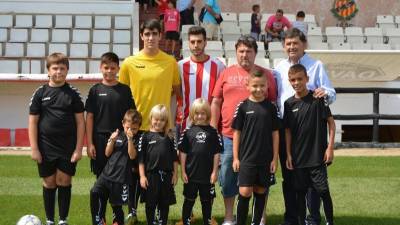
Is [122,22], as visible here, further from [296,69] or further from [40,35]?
[296,69]

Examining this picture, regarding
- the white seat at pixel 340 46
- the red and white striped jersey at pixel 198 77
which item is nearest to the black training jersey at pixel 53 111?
the red and white striped jersey at pixel 198 77

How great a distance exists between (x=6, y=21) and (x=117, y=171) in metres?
13.9

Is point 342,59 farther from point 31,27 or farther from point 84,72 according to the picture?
point 31,27

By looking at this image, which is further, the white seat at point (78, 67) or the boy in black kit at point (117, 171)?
the white seat at point (78, 67)

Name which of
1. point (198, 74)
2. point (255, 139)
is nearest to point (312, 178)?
point (255, 139)

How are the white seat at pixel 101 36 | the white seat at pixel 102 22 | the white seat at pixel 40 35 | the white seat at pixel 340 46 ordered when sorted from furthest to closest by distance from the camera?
1. the white seat at pixel 340 46
2. the white seat at pixel 102 22
3. the white seat at pixel 101 36
4. the white seat at pixel 40 35

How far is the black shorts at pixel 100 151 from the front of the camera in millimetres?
7656

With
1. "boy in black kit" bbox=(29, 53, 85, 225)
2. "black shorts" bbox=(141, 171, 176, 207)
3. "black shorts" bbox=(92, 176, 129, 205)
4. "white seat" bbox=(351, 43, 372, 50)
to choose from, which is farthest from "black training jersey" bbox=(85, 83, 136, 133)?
"white seat" bbox=(351, 43, 372, 50)

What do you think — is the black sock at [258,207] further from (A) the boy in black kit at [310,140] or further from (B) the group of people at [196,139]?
(A) the boy in black kit at [310,140]

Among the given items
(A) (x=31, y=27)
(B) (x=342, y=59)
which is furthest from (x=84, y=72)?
(B) (x=342, y=59)

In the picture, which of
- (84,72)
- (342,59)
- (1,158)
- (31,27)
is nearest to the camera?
(1,158)

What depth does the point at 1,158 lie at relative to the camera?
1372 centimetres

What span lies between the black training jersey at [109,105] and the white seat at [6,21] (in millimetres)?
13345

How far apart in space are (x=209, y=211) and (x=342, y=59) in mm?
10330
